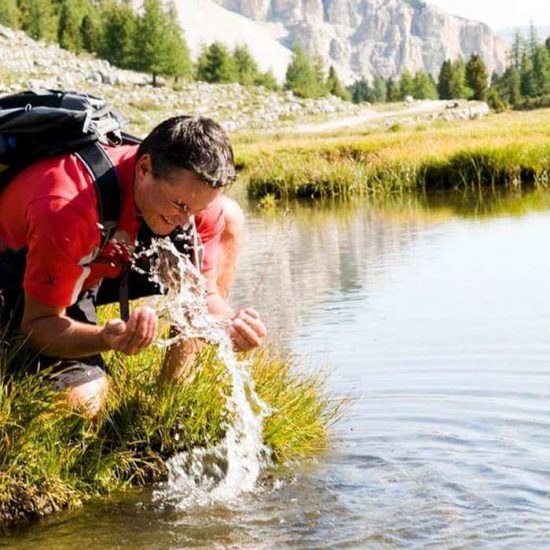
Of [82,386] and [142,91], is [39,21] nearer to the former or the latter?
[142,91]

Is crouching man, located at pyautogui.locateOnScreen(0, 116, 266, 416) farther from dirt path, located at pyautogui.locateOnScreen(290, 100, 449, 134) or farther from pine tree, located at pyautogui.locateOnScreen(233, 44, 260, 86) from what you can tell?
pine tree, located at pyautogui.locateOnScreen(233, 44, 260, 86)

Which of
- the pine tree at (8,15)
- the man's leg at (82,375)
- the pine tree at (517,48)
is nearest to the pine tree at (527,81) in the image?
the pine tree at (517,48)

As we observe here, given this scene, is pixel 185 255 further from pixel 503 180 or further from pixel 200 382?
pixel 503 180

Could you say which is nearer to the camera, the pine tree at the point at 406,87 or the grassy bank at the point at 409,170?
the grassy bank at the point at 409,170

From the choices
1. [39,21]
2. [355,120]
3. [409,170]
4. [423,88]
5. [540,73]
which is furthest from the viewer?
[423,88]

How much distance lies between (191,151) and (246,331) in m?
0.71

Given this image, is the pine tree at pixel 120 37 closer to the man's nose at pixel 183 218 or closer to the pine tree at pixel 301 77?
the pine tree at pixel 301 77

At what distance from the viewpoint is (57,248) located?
155 inches

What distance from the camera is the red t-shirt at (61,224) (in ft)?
12.8

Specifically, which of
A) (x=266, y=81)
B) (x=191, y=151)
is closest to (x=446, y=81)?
(x=266, y=81)

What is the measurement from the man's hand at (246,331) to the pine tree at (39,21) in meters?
110

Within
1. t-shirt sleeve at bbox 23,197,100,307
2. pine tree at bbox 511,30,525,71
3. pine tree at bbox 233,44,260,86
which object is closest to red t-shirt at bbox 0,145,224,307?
t-shirt sleeve at bbox 23,197,100,307

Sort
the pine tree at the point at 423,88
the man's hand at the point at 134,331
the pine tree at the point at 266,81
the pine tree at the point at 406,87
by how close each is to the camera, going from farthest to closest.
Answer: the pine tree at the point at 406,87 < the pine tree at the point at 423,88 < the pine tree at the point at 266,81 < the man's hand at the point at 134,331

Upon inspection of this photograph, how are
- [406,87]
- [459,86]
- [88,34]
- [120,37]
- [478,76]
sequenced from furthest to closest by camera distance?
[406,87], [459,86], [478,76], [88,34], [120,37]
